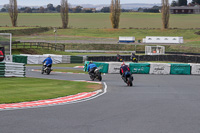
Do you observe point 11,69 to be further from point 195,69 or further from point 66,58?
point 66,58

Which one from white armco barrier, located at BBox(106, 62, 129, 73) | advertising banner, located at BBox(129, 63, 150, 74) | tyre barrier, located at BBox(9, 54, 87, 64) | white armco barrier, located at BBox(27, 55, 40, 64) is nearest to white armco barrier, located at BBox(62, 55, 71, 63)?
tyre barrier, located at BBox(9, 54, 87, 64)

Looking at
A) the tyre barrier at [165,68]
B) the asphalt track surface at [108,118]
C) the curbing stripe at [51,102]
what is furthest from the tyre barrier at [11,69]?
the asphalt track surface at [108,118]

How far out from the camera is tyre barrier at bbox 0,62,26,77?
81.9ft

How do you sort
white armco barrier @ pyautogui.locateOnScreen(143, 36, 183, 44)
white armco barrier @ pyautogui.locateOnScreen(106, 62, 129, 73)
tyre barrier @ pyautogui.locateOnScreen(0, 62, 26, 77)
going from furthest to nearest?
white armco barrier @ pyautogui.locateOnScreen(143, 36, 183, 44), white armco barrier @ pyautogui.locateOnScreen(106, 62, 129, 73), tyre barrier @ pyautogui.locateOnScreen(0, 62, 26, 77)

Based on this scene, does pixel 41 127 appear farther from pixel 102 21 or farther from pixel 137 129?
pixel 102 21

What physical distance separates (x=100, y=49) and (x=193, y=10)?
116535 millimetres

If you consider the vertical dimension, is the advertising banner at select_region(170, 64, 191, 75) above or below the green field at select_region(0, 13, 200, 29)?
below

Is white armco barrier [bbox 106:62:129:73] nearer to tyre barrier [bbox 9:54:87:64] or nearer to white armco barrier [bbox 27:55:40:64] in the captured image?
tyre barrier [bbox 9:54:87:64]

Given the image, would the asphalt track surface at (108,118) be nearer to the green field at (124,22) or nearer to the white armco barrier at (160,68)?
the white armco barrier at (160,68)

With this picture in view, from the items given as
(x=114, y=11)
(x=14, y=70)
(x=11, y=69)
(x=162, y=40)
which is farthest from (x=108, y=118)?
(x=114, y=11)

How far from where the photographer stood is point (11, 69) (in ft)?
83.8

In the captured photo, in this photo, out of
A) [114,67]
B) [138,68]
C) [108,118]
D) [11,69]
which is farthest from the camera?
[114,67]

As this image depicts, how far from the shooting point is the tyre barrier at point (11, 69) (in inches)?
983

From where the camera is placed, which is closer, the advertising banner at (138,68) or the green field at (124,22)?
the advertising banner at (138,68)
